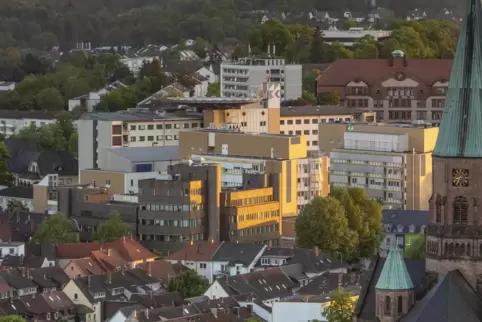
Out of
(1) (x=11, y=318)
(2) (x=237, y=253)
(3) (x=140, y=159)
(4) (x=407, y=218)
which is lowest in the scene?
(1) (x=11, y=318)

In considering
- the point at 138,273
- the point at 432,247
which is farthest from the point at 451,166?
the point at 138,273

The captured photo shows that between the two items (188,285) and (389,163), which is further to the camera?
(389,163)

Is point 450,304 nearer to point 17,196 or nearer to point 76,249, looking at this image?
point 76,249

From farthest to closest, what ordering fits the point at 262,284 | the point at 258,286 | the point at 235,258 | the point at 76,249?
the point at 76,249 < the point at 235,258 < the point at 262,284 < the point at 258,286

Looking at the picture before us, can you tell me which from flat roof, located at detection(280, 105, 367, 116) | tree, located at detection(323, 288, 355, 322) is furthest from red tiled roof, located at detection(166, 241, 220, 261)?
flat roof, located at detection(280, 105, 367, 116)

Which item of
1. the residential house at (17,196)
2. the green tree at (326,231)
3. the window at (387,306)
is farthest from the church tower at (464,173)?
the residential house at (17,196)

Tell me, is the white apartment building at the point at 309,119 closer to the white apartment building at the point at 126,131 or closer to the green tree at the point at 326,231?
the white apartment building at the point at 126,131

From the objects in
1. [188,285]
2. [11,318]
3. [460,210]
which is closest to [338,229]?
[188,285]
